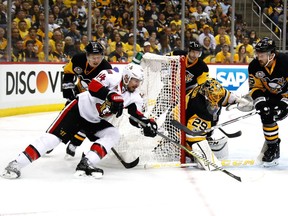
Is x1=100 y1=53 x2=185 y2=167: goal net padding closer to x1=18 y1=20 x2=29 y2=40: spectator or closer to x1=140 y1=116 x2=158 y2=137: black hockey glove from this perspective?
x1=140 y1=116 x2=158 y2=137: black hockey glove

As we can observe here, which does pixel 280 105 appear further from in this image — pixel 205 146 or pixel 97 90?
pixel 97 90

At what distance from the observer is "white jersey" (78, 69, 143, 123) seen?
4.08m

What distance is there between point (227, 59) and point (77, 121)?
6471 millimetres

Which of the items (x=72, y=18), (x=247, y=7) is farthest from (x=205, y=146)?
(x=247, y=7)

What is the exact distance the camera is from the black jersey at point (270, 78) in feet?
15.0

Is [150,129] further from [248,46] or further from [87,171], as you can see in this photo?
[248,46]

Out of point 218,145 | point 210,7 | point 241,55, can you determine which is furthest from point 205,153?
point 210,7

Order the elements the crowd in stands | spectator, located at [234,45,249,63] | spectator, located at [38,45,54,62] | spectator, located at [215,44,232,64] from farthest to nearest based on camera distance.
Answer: spectator, located at [234,45,249,63] < spectator, located at [215,44,232,64] < spectator, located at [38,45,54,62] < the crowd in stands

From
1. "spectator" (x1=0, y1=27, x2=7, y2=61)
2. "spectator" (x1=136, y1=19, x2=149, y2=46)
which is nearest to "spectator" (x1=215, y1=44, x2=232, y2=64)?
"spectator" (x1=136, y1=19, x2=149, y2=46)

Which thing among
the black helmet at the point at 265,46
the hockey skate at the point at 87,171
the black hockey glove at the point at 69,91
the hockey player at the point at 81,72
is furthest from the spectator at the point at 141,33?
the hockey skate at the point at 87,171

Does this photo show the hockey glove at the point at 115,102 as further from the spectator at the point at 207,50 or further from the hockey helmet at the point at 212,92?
the spectator at the point at 207,50

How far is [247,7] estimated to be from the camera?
10.7m

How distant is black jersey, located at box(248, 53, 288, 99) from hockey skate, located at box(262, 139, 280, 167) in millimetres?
394

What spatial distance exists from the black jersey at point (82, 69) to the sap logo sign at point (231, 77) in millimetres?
5652
